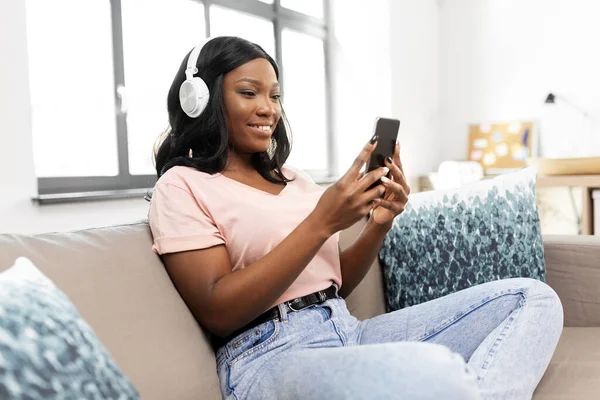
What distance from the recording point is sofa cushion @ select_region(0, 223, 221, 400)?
83cm

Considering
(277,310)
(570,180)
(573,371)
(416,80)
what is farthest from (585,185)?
(277,310)

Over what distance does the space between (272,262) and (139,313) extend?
0.22 metres

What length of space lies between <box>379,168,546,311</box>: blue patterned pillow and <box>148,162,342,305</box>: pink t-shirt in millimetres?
378

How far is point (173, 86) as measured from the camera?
1196 millimetres

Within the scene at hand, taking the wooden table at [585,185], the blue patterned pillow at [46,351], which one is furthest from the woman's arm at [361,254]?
the wooden table at [585,185]

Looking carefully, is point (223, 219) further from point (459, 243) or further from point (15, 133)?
point (15, 133)

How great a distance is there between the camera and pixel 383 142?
1.08 m

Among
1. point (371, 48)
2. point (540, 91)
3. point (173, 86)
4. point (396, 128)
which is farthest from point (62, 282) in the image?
point (540, 91)

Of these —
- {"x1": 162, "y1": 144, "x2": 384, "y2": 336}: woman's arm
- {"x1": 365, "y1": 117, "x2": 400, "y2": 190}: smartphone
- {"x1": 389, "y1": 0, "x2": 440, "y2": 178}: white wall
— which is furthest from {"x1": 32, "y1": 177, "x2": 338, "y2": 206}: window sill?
{"x1": 389, "y1": 0, "x2": 440, "y2": 178}: white wall

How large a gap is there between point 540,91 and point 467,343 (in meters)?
2.68

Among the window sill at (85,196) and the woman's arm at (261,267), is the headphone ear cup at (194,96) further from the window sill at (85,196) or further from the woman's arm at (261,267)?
the window sill at (85,196)

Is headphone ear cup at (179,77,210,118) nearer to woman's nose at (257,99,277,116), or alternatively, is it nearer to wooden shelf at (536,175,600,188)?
woman's nose at (257,99,277,116)

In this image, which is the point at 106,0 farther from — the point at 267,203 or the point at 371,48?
the point at 371,48

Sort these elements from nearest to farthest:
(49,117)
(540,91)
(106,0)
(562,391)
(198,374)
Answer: (198,374)
(562,391)
(49,117)
(106,0)
(540,91)
